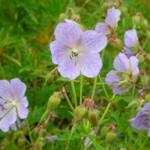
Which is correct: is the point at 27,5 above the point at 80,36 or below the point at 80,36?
below

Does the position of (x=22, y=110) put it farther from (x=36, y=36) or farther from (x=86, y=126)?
(x=36, y=36)

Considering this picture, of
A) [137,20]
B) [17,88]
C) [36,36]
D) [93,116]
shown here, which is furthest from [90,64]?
[36,36]

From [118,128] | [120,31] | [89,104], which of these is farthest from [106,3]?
[89,104]

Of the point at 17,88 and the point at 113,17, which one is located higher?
the point at 113,17

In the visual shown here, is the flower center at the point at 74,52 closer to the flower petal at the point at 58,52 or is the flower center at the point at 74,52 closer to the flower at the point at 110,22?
the flower petal at the point at 58,52

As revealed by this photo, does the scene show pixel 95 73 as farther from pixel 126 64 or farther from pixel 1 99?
pixel 1 99

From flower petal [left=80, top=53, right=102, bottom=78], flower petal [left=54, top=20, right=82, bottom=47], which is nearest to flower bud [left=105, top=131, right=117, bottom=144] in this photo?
flower petal [left=80, top=53, right=102, bottom=78]
